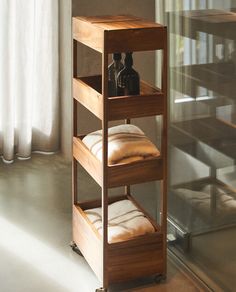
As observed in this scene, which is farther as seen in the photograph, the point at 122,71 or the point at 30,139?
the point at 30,139

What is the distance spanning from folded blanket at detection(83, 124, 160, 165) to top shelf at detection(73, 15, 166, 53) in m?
0.35

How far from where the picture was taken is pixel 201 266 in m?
2.83

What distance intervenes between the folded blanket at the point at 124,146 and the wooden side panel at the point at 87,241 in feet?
1.05

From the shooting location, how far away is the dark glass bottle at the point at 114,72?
2562mm

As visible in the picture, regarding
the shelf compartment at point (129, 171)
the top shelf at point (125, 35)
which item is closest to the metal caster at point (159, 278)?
the shelf compartment at point (129, 171)

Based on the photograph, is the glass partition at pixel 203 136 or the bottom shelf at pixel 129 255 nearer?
the glass partition at pixel 203 136

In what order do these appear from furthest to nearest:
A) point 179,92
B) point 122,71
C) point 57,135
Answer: point 57,135
point 179,92
point 122,71

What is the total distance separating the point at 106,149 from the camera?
2.51m

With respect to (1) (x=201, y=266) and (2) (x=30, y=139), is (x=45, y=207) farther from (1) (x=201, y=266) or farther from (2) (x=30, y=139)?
(1) (x=201, y=266)

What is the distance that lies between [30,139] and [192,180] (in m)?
1.53

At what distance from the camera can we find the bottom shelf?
2646mm

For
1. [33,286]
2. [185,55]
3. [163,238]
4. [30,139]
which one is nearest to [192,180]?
[163,238]

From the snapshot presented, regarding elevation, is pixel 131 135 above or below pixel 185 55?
below

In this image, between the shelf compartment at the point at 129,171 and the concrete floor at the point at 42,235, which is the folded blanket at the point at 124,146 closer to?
the shelf compartment at the point at 129,171
